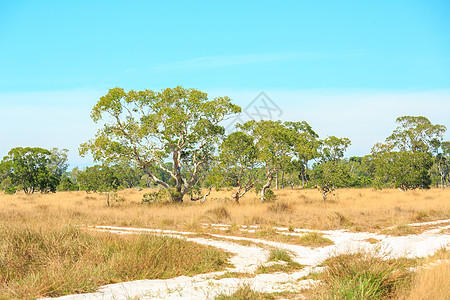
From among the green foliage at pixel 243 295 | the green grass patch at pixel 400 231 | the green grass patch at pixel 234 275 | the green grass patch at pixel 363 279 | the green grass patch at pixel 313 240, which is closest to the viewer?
the green grass patch at pixel 363 279

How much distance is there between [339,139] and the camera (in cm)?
5894

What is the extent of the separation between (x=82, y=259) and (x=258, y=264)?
4445 millimetres

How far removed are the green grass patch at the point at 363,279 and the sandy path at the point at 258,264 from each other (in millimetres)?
405

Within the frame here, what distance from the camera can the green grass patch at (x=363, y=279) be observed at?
19.6 feet

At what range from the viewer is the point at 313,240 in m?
13.3

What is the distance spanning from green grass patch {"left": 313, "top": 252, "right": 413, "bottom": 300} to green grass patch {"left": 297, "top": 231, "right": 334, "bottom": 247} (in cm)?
550

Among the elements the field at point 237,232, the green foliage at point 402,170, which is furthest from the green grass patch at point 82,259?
the green foliage at point 402,170

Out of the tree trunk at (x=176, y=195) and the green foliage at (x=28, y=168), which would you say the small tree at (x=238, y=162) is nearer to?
the tree trunk at (x=176, y=195)

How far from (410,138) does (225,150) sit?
41.5m

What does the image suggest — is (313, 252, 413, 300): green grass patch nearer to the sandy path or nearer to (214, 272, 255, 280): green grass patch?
the sandy path

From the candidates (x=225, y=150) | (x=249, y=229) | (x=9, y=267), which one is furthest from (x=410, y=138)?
(x=9, y=267)

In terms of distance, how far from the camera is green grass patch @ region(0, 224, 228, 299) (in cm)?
706

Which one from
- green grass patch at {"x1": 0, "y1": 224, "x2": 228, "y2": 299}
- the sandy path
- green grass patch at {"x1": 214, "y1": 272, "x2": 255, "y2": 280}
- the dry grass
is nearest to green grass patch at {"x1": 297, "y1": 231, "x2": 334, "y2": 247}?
the sandy path

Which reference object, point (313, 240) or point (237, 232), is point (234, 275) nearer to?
point (313, 240)
